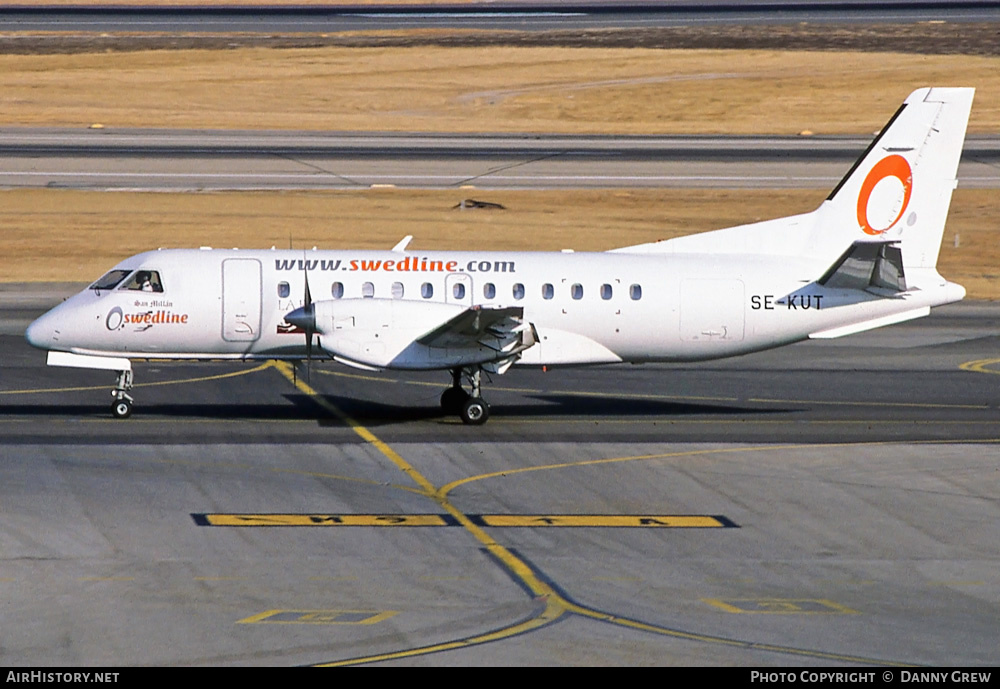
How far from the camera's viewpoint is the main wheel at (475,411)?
26984mm

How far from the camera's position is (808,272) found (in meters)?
28.1

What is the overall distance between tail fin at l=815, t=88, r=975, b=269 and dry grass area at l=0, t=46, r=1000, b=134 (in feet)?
158

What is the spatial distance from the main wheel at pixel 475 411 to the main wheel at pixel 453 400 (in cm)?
84

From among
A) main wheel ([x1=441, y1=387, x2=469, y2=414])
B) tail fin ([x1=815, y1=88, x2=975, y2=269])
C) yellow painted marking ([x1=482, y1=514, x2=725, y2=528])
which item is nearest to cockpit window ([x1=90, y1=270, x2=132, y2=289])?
main wheel ([x1=441, y1=387, x2=469, y2=414])

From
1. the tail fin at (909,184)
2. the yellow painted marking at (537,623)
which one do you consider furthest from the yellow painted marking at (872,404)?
the yellow painted marking at (537,623)

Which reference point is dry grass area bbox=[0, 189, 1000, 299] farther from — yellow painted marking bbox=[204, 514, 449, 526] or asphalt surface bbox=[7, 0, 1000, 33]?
asphalt surface bbox=[7, 0, 1000, 33]

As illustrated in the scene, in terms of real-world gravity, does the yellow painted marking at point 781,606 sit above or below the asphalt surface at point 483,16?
below

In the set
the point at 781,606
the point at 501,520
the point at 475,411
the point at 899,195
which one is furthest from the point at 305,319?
the point at 781,606

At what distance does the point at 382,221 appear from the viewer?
53.7 metres

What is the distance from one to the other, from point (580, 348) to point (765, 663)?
14.3 metres

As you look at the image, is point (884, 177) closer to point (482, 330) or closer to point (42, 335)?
point (482, 330)

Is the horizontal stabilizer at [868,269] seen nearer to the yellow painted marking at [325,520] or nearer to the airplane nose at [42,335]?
the yellow painted marking at [325,520]

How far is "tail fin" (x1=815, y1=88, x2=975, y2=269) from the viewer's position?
28359 millimetres

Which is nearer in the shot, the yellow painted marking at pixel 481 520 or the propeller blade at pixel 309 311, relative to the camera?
the yellow painted marking at pixel 481 520
